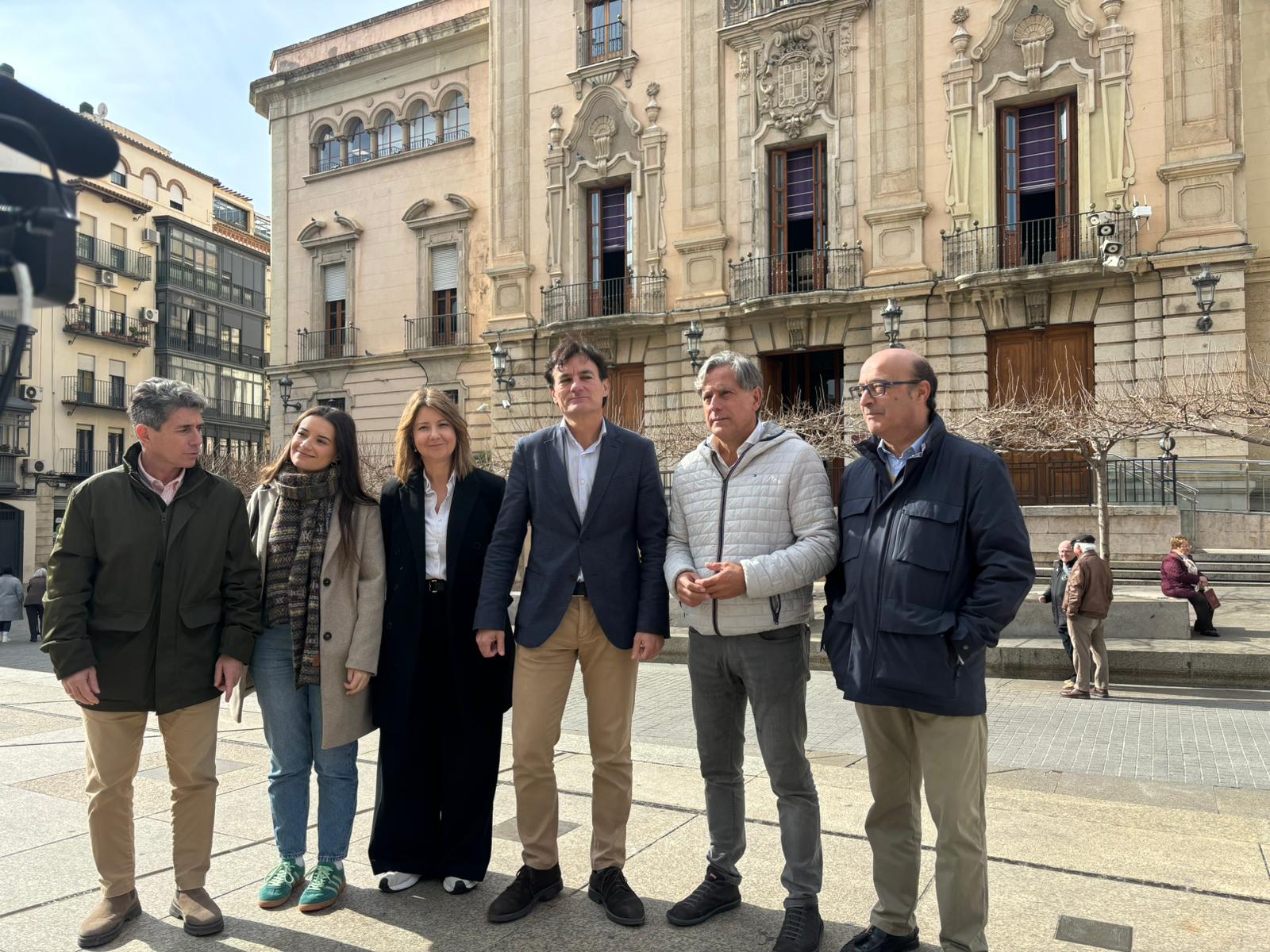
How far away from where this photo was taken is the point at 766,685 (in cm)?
344

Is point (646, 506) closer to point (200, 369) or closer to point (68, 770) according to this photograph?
point (68, 770)

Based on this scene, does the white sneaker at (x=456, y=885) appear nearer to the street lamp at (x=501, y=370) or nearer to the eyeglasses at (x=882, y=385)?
the eyeglasses at (x=882, y=385)

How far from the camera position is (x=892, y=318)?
20141 mm

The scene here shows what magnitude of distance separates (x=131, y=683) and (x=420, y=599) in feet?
3.64

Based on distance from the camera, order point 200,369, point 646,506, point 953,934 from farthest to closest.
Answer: point 200,369, point 646,506, point 953,934

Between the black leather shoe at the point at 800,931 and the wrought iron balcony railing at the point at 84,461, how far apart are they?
39.1 m

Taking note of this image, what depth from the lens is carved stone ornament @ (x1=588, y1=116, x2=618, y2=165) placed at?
80.2ft

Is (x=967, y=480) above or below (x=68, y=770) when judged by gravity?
above

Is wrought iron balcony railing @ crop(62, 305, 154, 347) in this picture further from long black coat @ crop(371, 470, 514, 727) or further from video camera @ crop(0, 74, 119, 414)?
video camera @ crop(0, 74, 119, 414)

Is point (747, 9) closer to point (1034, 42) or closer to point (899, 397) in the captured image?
point (1034, 42)

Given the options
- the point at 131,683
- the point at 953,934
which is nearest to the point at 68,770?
the point at 131,683

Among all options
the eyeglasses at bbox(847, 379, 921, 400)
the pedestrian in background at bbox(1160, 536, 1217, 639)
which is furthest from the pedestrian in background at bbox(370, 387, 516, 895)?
the pedestrian in background at bbox(1160, 536, 1217, 639)

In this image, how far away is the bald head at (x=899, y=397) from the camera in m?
3.27

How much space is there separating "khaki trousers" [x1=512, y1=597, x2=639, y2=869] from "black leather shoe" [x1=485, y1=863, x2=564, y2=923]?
49 millimetres
